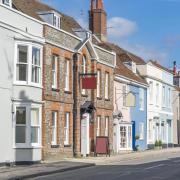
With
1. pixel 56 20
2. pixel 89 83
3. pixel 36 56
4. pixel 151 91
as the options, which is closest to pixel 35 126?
pixel 36 56

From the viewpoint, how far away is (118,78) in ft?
153

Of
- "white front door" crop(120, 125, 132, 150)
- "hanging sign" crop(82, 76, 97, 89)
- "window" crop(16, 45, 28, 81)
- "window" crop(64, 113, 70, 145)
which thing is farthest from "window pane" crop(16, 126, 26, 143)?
"white front door" crop(120, 125, 132, 150)

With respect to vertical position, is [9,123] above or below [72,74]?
below

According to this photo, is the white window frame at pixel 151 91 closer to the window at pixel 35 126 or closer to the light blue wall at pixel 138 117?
the light blue wall at pixel 138 117

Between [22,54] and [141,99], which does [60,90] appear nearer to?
[22,54]

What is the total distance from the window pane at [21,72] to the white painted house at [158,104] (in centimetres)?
2714

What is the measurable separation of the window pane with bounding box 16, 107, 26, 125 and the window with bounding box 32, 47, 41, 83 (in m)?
1.99

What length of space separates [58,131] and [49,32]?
6.08 m

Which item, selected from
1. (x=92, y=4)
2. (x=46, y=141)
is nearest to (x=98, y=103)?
(x=46, y=141)

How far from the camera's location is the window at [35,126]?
101 ft

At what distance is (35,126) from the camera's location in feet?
102

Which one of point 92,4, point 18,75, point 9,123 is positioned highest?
point 92,4

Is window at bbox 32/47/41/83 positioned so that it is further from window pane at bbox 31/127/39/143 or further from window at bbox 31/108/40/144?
window pane at bbox 31/127/39/143

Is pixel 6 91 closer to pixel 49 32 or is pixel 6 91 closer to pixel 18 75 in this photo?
pixel 18 75
